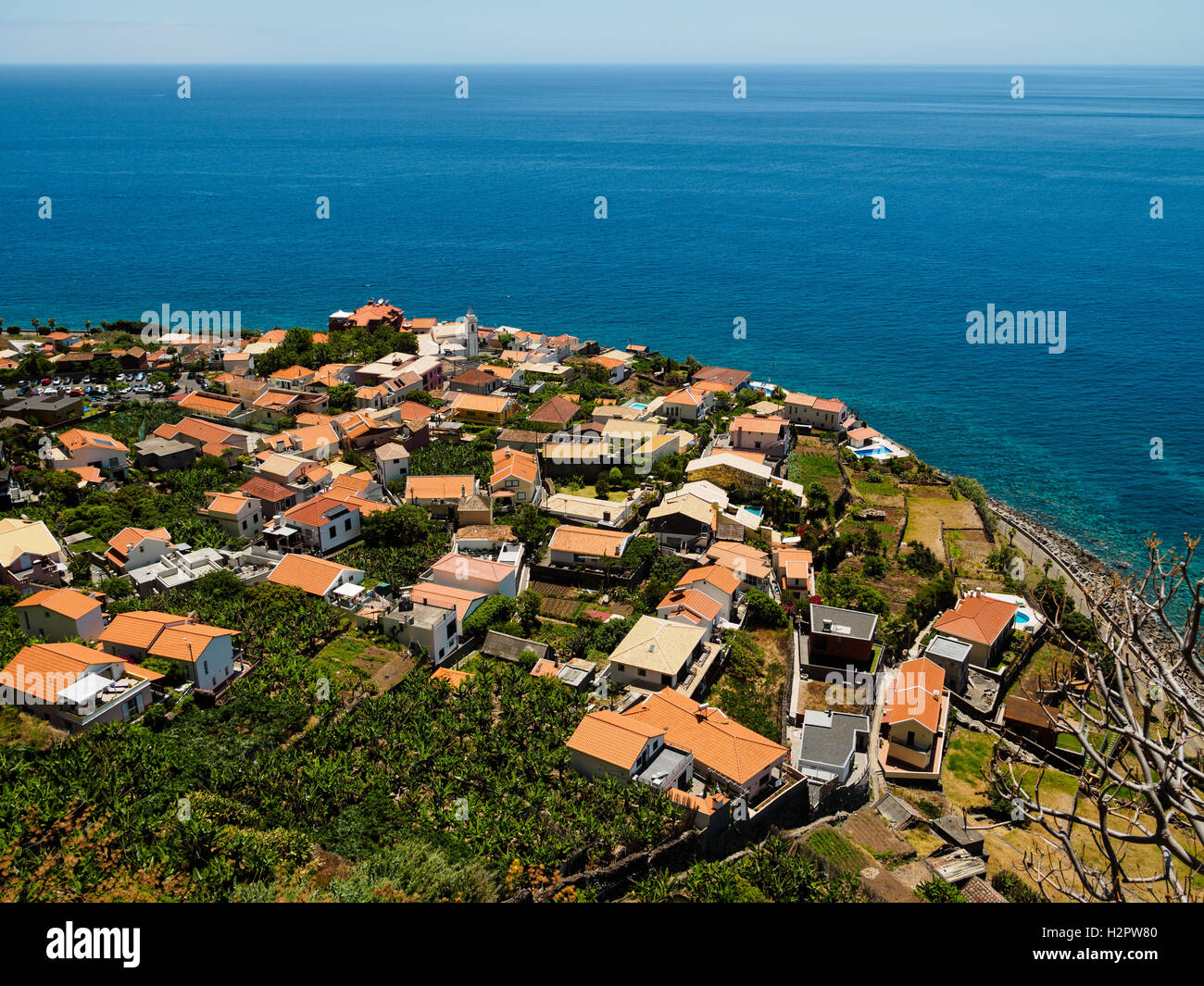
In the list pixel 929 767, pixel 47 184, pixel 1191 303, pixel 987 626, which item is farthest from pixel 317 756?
pixel 47 184

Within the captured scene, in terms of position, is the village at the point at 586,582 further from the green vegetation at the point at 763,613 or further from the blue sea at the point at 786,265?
the blue sea at the point at 786,265

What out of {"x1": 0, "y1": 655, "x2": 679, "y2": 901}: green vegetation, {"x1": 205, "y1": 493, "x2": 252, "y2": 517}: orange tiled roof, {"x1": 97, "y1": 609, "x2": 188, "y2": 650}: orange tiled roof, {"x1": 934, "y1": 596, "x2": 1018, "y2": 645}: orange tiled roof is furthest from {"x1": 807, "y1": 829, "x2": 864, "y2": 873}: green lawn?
{"x1": 205, "y1": 493, "x2": 252, "y2": 517}: orange tiled roof

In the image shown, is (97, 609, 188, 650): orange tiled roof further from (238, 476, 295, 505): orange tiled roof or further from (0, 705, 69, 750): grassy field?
(238, 476, 295, 505): orange tiled roof

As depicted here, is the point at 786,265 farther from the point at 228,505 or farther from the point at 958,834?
the point at 958,834

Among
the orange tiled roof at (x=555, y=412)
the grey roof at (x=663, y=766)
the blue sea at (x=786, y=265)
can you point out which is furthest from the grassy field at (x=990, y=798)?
the orange tiled roof at (x=555, y=412)

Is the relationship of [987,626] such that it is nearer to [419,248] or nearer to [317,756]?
[317,756]

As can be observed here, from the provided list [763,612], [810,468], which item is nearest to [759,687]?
[763,612]
